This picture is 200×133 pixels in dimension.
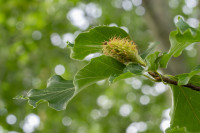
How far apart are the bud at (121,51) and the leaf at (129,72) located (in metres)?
0.06

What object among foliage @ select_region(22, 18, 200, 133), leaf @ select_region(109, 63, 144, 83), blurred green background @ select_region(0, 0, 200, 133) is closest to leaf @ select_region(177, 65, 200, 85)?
foliage @ select_region(22, 18, 200, 133)

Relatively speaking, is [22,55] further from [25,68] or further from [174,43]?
[174,43]

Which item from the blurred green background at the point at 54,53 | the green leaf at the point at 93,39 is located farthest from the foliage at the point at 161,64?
the blurred green background at the point at 54,53

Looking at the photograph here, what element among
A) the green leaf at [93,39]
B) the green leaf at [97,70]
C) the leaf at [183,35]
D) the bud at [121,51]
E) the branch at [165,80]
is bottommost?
the branch at [165,80]

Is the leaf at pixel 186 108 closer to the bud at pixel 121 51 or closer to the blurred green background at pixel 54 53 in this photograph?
the bud at pixel 121 51

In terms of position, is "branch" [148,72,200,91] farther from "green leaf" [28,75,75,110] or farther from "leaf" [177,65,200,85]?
"green leaf" [28,75,75,110]

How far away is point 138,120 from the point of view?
5.98 m

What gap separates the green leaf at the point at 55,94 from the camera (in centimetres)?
97

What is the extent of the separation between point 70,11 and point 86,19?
0.43m

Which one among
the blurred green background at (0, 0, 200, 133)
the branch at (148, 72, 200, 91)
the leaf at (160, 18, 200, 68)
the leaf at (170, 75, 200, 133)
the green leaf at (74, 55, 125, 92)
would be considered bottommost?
the leaf at (170, 75, 200, 133)

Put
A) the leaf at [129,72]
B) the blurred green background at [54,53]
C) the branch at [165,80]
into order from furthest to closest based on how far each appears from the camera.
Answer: the blurred green background at [54,53]
the branch at [165,80]
the leaf at [129,72]

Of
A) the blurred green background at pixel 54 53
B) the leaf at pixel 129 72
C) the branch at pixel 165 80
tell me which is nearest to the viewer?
the leaf at pixel 129 72

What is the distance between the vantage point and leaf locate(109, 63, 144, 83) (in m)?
0.82

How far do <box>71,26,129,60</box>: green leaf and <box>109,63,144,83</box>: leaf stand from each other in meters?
0.16
